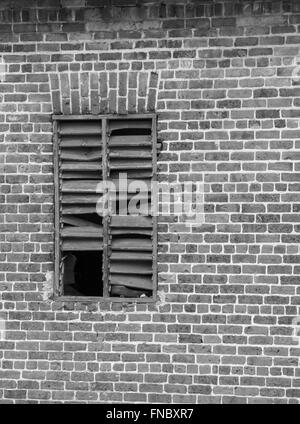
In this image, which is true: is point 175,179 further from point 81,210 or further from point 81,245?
point 81,245

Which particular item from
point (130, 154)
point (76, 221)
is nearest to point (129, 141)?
point (130, 154)

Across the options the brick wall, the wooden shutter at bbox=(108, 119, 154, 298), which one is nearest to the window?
the wooden shutter at bbox=(108, 119, 154, 298)

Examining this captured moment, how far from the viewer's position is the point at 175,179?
4066mm

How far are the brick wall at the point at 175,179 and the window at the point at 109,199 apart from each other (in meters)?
0.11

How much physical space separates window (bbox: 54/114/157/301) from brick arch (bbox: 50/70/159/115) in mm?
94

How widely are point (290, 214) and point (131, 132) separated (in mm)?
1540

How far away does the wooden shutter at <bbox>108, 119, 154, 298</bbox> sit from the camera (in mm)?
4125

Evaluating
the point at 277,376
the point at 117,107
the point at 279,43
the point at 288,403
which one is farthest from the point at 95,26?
the point at 288,403

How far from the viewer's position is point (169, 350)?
408cm

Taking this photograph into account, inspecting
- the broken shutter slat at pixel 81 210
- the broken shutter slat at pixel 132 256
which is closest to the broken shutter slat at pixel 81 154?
the broken shutter slat at pixel 81 210

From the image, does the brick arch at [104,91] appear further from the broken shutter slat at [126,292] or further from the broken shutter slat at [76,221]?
the broken shutter slat at [126,292]

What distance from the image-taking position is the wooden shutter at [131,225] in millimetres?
4125

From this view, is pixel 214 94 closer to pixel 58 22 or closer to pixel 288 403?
pixel 58 22

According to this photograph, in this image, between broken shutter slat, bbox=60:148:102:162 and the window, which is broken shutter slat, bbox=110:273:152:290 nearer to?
the window
